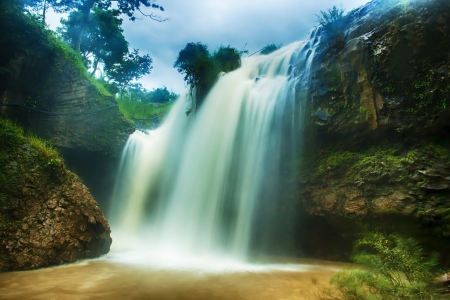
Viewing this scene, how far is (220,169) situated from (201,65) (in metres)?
5.70

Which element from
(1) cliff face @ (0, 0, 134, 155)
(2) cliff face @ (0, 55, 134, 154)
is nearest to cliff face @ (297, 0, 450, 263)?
(2) cliff face @ (0, 55, 134, 154)

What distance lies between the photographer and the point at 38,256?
5.54 m

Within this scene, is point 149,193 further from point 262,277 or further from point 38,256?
point 262,277

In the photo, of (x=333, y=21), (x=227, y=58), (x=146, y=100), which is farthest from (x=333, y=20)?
(x=146, y=100)

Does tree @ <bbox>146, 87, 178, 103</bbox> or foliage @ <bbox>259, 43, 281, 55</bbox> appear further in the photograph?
tree @ <bbox>146, 87, 178, 103</bbox>

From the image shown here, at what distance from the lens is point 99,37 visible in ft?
70.5

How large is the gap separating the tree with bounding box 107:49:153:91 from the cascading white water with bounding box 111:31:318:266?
48.1 feet

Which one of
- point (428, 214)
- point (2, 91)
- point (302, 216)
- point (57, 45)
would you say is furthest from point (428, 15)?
point (2, 91)

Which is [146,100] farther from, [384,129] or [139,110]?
[384,129]

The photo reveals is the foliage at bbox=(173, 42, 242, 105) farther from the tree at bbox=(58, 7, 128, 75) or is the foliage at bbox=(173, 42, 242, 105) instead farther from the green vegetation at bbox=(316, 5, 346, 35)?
the tree at bbox=(58, 7, 128, 75)

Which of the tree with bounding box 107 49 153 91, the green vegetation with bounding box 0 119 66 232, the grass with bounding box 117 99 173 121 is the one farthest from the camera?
the tree with bounding box 107 49 153 91

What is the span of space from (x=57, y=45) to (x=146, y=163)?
18.8ft

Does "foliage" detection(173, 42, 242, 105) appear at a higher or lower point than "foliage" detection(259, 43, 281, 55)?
lower

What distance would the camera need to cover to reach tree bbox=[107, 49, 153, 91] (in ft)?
78.9
